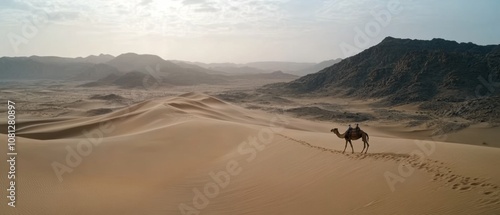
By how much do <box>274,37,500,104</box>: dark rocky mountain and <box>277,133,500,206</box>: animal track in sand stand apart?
34.2 metres

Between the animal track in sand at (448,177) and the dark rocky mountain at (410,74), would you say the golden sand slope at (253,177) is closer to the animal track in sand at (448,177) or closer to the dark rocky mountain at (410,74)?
the animal track in sand at (448,177)

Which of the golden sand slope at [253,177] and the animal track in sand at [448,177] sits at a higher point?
the animal track in sand at [448,177]

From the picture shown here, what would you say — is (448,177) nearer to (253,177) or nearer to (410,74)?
(253,177)

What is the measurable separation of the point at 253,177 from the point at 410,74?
43.8 metres

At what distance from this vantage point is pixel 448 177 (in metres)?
6.44

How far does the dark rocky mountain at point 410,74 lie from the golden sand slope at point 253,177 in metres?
Result: 33.8

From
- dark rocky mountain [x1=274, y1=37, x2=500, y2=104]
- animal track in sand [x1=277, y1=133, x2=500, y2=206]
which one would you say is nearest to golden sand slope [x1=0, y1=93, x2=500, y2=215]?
animal track in sand [x1=277, y1=133, x2=500, y2=206]

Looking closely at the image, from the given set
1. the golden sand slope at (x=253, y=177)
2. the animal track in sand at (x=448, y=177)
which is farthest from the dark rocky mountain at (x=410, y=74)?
the animal track in sand at (x=448, y=177)

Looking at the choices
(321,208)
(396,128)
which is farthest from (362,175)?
(396,128)

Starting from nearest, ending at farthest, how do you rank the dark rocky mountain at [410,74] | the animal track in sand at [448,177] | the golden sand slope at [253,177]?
Answer: 1. the animal track in sand at [448,177]
2. the golden sand slope at [253,177]
3. the dark rocky mountain at [410,74]

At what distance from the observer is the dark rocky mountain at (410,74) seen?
40.0 meters

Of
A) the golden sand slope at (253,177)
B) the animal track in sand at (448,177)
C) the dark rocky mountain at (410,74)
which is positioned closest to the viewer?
the animal track in sand at (448,177)

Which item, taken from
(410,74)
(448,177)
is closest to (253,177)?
(448,177)

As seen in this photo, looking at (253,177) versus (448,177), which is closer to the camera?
(448,177)
